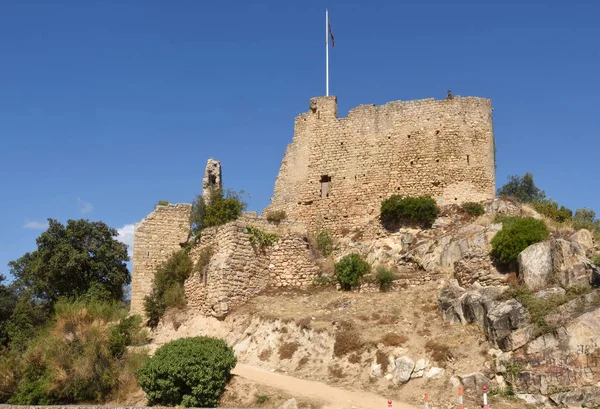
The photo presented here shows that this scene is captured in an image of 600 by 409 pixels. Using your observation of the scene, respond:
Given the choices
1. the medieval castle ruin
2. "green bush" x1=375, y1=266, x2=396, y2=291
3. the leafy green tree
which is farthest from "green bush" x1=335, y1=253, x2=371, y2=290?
the leafy green tree

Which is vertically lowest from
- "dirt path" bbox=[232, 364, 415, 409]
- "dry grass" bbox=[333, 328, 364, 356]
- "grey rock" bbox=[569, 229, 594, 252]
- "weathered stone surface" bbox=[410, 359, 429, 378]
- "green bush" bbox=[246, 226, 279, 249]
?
"dirt path" bbox=[232, 364, 415, 409]

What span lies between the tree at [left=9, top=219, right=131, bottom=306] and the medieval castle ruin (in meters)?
0.88

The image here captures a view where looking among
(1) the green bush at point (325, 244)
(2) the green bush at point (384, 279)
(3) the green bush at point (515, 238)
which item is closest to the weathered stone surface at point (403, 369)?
(2) the green bush at point (384, 279)

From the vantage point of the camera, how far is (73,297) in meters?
25.9

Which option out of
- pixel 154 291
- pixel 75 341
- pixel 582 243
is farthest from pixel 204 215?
pixel 582 243

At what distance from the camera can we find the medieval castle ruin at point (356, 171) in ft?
88.7

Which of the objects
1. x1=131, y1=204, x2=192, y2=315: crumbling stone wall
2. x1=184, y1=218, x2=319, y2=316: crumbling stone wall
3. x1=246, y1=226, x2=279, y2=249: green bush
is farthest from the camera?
x1=131, y1=204, x2=192, y2=315: crumbling stone wall

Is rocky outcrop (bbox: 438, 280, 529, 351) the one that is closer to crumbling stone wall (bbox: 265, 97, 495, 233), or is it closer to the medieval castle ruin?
the medieval castle ruin

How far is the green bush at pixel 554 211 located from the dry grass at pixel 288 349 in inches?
426

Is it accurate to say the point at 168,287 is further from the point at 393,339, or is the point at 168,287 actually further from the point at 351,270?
the point at 393,339

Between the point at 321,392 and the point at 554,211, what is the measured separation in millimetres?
12736

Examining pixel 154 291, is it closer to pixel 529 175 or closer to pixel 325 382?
pixel 325 382

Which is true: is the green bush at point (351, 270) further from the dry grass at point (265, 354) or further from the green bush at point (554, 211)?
the green bush at point (554, 211)

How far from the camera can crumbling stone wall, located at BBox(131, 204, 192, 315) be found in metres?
26.9
